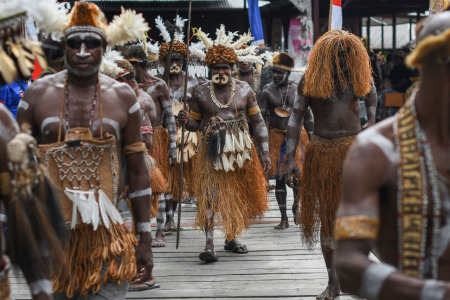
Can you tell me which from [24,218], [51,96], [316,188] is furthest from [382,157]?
[316,188]

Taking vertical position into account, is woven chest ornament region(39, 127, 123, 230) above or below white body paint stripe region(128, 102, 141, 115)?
below

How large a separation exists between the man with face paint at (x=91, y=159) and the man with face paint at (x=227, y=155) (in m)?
3.25

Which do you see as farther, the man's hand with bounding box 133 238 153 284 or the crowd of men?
the man's hand with bounding box 133 238 153 284

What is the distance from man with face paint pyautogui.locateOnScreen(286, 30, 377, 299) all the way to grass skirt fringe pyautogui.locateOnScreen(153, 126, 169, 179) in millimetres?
2853

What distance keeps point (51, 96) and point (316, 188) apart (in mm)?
2609

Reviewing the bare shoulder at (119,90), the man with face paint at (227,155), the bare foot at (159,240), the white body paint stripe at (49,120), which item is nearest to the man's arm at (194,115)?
the man with face paint at (227,155)

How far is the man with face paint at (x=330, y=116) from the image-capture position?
5348 millimetres

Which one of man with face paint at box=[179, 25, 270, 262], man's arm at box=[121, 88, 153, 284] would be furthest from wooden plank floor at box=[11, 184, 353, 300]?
man's arm at box=[121, 88, 153, 284]

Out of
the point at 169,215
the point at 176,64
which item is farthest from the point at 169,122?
the point at 176,64

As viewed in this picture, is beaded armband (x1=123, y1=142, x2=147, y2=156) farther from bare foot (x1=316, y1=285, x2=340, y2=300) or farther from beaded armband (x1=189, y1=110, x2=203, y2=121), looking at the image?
beaded armband (x1=189, y1=110, x2=203, y2=121)

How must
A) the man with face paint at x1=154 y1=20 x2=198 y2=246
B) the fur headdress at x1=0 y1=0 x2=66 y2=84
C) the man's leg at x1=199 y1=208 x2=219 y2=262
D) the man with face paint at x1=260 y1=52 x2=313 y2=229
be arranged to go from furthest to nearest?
1. the man with face paint at x1=260 y1=52 x2=313 y2=229
2. the man with face paint at x1=154 y1=20 x2=198 y2=246
3. the man's leg at x1=199 y1=208 x2=219 y2=262
4. the fur headdress at x1=0 y1=0 x2=66 y2=84

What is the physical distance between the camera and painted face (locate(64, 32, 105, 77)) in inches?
140

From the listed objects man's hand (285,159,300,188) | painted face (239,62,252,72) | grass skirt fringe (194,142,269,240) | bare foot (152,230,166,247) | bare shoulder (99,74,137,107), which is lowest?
bare foot (152,230,166,247)

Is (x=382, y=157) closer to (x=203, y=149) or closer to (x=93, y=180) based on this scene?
(x=93, y=180)
